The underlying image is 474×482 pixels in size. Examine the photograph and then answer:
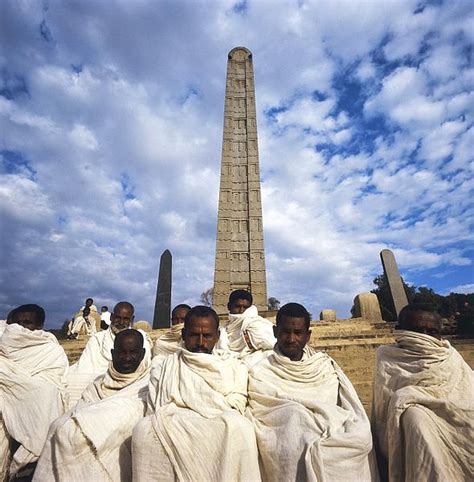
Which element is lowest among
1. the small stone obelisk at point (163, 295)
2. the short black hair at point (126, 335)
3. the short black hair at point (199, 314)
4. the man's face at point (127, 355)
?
the man's face at point (127, 355)

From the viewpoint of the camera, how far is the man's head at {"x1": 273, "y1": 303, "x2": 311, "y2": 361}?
2805mm

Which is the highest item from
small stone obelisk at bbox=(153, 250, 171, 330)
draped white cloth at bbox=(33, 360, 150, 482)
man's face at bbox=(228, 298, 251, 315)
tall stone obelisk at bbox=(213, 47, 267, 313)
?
tall stone obelisk at bbox=(213, 47, 267, 313)

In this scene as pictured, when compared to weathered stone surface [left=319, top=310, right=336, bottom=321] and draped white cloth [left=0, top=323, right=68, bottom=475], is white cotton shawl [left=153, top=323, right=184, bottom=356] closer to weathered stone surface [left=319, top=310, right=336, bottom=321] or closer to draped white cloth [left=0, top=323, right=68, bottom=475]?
draped white cloth [left=0, top=323, right=68, bottom=475]

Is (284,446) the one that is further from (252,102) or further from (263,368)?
(252,102)

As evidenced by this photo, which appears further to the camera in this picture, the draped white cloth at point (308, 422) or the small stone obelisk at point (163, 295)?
the small stone obelisk at point (163, 295)

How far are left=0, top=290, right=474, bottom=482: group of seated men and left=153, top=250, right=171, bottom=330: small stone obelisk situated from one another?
8680mm

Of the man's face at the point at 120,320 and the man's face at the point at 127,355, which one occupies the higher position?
the man's face at the point at 120,320

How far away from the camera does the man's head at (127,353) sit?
3.12 m

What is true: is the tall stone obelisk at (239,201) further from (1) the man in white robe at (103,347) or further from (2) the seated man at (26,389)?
(2) the seated man at (26,389)

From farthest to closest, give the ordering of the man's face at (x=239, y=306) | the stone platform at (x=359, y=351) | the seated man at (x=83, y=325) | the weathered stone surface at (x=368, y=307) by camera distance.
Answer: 1. the seated man at (x=83, y=325)
2. the weathered stone surface at (x=368, y=307)
3. the stone platform at (x=359, y=351)
4. the man's face at (x=239, y=306)

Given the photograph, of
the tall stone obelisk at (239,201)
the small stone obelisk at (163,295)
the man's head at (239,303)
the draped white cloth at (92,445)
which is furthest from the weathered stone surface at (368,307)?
the draped white cloth at (92,445)

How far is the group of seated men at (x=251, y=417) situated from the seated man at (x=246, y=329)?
5.73 feet

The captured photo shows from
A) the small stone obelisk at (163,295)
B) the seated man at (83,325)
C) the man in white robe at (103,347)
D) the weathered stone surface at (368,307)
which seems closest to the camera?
the man in white robe at (103,347)

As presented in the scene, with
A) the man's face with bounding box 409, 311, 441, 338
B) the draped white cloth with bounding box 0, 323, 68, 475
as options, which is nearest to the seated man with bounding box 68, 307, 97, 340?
the draped white cloth with bounding box 0, 323, 68, 475
